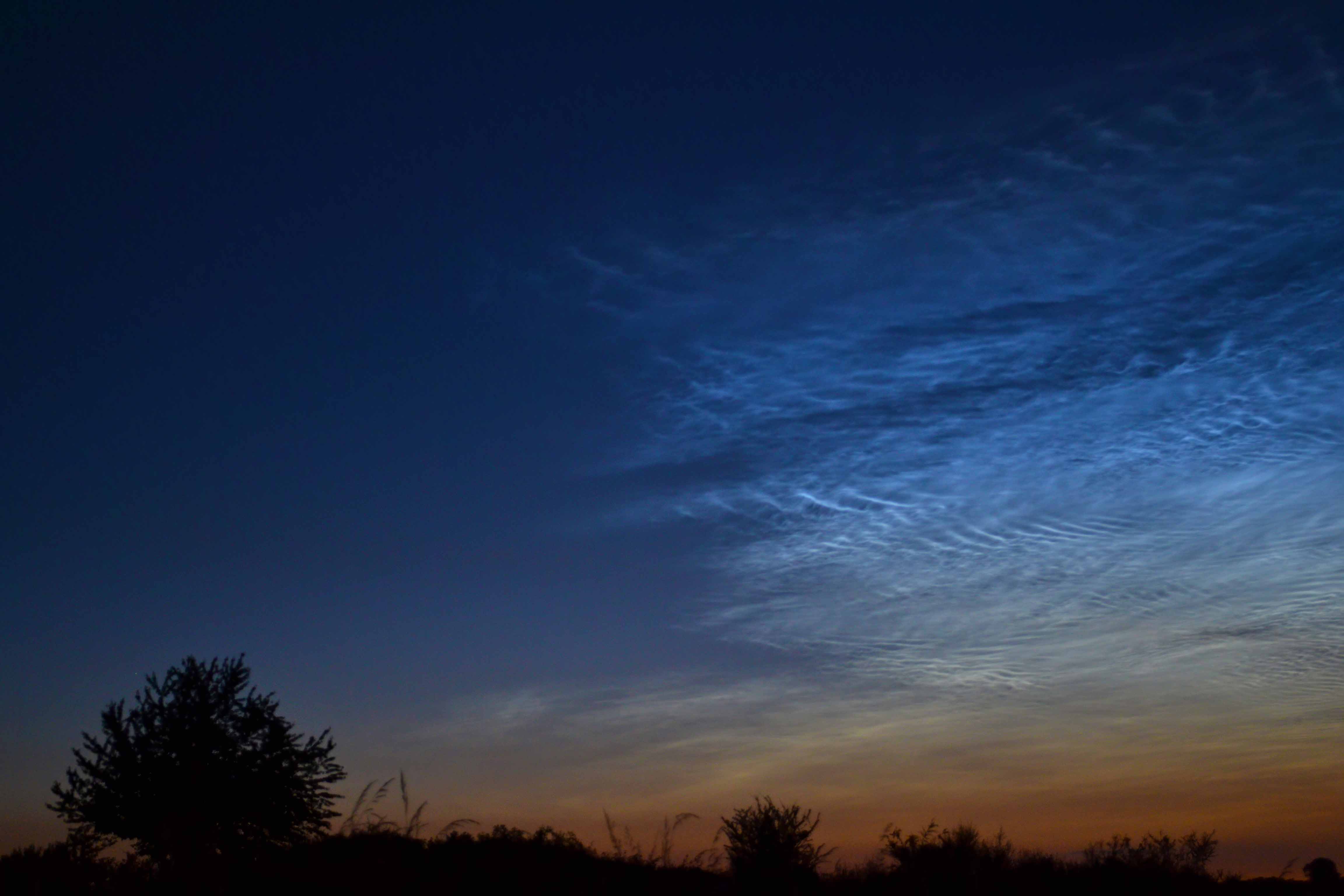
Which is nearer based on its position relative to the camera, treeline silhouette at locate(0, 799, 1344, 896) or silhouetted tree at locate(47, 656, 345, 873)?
treeline silhouette at locate(0, 799, 1344, 896)

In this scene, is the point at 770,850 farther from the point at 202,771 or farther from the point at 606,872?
the point at 202,771

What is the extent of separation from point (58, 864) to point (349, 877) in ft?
15.2

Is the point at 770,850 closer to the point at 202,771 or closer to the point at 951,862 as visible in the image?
the point at 951,862

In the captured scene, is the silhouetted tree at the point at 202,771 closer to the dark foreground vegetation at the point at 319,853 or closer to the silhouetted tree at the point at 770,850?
the dark foreground vegetation at the point at 319,853

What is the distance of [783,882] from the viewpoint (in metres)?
16.5

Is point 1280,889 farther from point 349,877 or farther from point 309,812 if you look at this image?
point 309,812

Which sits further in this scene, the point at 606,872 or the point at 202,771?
the point at 202,771

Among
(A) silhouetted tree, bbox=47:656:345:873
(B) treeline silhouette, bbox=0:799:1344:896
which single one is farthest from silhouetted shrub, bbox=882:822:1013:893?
(A) silhouetted tree, bbox=47:656:345:873

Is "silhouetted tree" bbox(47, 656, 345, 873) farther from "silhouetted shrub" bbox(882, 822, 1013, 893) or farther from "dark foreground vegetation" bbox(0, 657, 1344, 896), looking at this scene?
"silhouetted shrub" bbox(882, 822, 1013, 893)

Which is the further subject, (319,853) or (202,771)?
(202,771)

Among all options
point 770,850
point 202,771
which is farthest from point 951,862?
point 202,771

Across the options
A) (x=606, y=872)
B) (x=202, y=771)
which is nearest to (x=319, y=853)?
(x=606, y=872)

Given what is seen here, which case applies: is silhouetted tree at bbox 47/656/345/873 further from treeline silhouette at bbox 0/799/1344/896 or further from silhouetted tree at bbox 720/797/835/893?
silhouetted tree at bbox 720/797/835/893

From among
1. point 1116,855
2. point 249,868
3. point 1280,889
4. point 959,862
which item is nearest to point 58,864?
point 249,868
